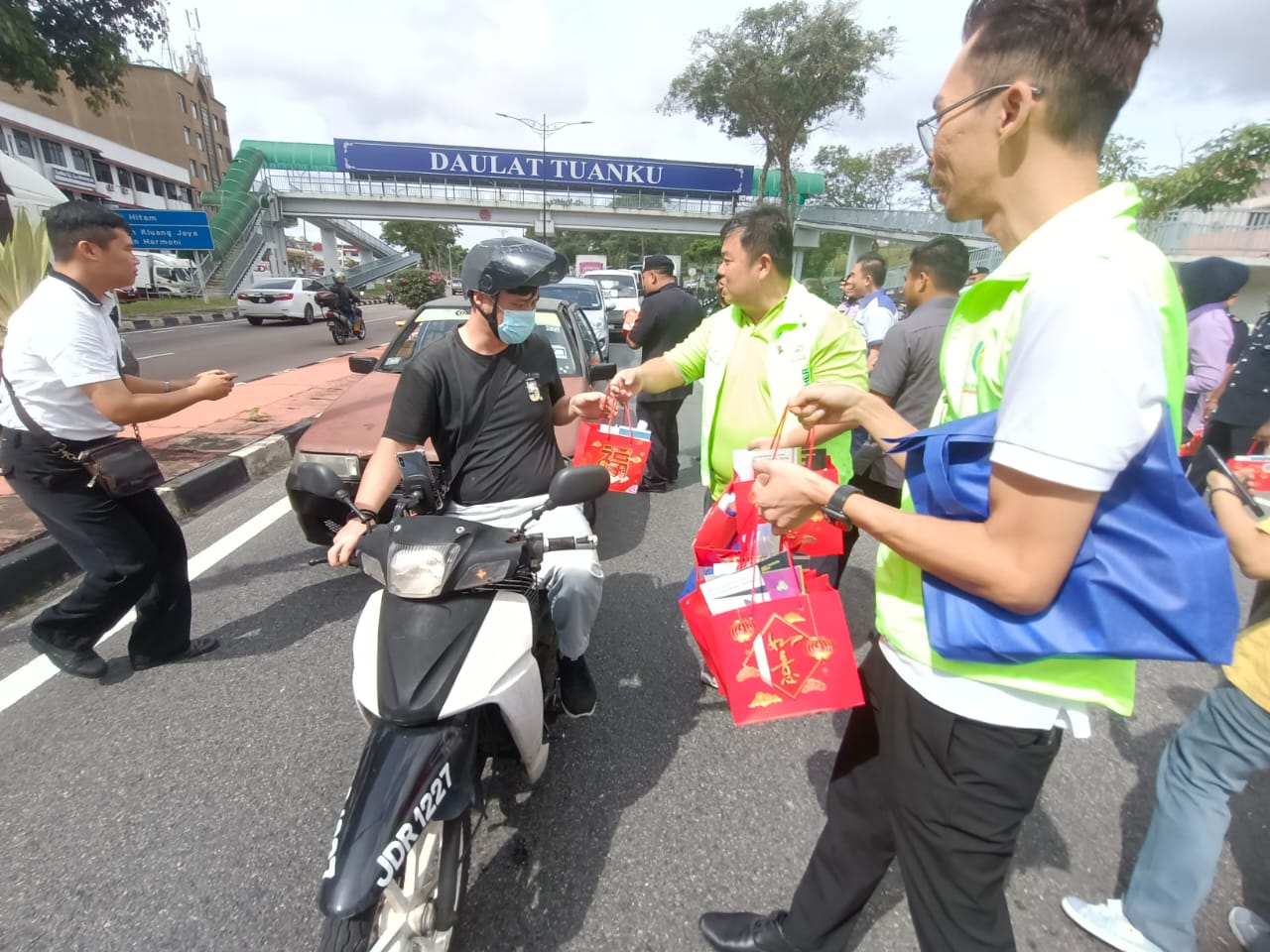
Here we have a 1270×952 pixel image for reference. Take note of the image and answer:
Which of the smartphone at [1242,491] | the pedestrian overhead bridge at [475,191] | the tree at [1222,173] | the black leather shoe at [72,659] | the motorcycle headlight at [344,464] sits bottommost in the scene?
the black leather shoe at [72,659]

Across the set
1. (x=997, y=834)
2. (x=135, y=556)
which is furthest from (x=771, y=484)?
(x=135, y=556)

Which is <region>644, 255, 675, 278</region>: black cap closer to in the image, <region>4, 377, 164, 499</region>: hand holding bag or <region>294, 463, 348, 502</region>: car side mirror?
<region>4, 377, 164, 499</region>: hand holding bag

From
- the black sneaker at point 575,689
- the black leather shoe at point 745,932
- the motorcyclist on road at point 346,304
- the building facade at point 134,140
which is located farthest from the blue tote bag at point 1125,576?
the building facade at point 134,140

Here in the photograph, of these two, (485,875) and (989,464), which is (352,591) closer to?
(485,875)

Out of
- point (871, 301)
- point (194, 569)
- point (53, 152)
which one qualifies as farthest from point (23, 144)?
point (871, 301)

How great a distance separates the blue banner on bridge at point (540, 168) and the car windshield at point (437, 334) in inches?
1406

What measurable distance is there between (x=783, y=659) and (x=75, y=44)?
56.3ft

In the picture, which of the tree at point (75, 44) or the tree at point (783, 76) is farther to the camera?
the tree at point (783, 76)

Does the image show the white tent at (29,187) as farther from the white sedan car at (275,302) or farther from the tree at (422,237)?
the tree at (422,237)

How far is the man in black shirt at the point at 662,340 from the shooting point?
5297 mm

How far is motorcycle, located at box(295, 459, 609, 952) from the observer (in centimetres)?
123

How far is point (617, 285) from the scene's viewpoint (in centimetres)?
1605

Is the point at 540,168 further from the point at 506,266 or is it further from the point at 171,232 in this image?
the point at 506,266

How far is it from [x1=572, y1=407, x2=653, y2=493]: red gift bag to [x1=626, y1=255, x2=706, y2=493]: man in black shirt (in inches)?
98.0
